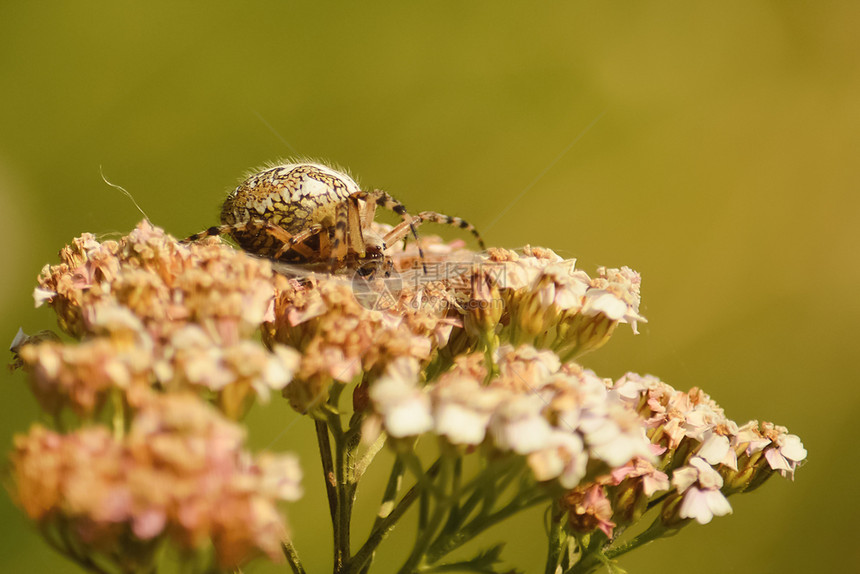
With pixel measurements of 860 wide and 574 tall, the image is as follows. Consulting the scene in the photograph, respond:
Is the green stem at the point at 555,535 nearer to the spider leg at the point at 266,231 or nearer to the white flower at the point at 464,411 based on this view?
the white flower at the point at 464,411

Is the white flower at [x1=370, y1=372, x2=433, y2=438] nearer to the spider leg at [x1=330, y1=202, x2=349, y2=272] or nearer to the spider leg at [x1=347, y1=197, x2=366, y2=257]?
the spider leg at [x1=330, y1=202, x2=349, y2=272]

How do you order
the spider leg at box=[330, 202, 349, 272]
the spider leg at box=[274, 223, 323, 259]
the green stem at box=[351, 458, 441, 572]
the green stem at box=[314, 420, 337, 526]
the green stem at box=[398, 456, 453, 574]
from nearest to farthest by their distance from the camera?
Answer: 1. the green stem at box=[398, 456, 453, 574]
2. the green stem at box=[351, 458, 441, 572]
3. the green stem at box=[314, 420, 337, 526]
4. the spider leg at box=[330, 202, 349, 272]
5. the spider leg at box=[274, 223, 323, 259]

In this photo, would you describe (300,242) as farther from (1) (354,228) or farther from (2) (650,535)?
(2) (650,535)

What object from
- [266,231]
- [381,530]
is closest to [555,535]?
[381,530]

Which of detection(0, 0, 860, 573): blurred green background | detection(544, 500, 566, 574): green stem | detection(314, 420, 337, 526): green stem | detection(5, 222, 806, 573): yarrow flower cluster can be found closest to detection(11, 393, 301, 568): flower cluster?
detection(5, 222, 806, 573): yarrow flower cluster

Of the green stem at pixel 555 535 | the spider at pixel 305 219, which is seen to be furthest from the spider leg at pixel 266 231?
the green stem at pixel 555 535

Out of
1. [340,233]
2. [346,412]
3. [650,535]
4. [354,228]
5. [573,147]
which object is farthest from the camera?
[573,147]
